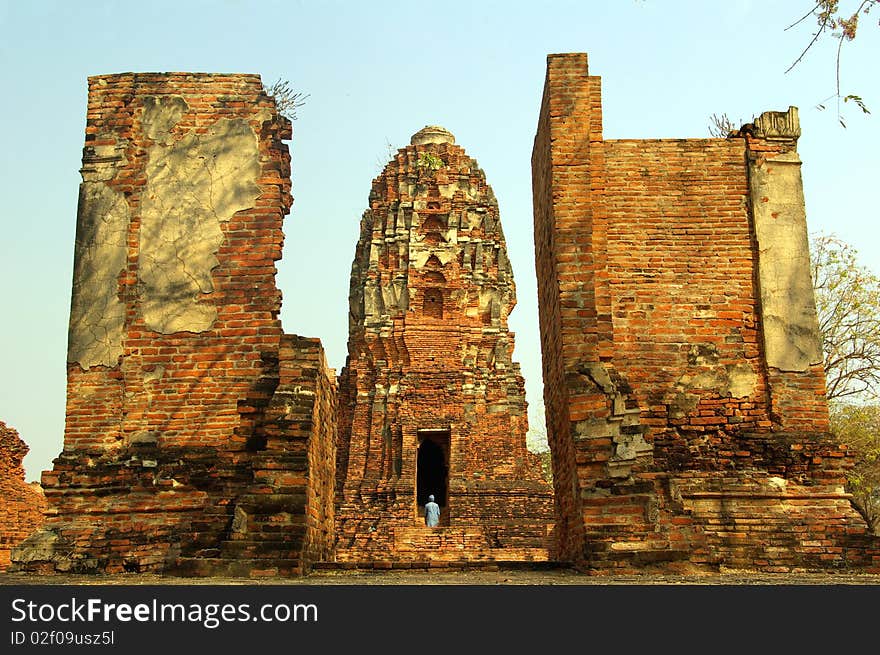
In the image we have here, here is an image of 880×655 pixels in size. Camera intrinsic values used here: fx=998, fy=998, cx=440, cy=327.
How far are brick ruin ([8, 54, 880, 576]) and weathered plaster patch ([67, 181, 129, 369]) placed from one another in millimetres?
19

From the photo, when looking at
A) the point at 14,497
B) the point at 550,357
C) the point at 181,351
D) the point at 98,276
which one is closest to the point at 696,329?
the point at 550,357

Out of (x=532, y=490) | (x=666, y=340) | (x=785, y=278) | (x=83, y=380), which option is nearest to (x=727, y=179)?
(x=785, y=278)

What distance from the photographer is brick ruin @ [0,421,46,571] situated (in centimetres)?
1407

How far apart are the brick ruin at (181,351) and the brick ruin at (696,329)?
7.27ft

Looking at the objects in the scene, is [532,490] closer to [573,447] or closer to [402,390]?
[402,390]

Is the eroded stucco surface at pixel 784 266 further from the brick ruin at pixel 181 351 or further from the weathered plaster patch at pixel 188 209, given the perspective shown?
the weathered plaster patch at pixel 188 209

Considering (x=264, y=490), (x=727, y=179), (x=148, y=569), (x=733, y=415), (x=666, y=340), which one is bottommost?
(x=148, y=569)

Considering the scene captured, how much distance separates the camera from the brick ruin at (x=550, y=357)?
7.46 meters

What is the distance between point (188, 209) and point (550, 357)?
11.5ft

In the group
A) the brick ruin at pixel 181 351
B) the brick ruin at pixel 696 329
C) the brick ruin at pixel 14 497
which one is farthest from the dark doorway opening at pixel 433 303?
the brick ruin at pixel 181 351

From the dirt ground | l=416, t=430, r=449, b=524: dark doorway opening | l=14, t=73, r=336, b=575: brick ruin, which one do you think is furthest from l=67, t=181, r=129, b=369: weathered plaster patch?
l=416, t=430, r=449, b=524: dark doorway opening

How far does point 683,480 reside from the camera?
8.55 meters

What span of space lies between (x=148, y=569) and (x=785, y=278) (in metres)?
6.04

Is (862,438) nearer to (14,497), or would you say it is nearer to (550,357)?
(550,357)
